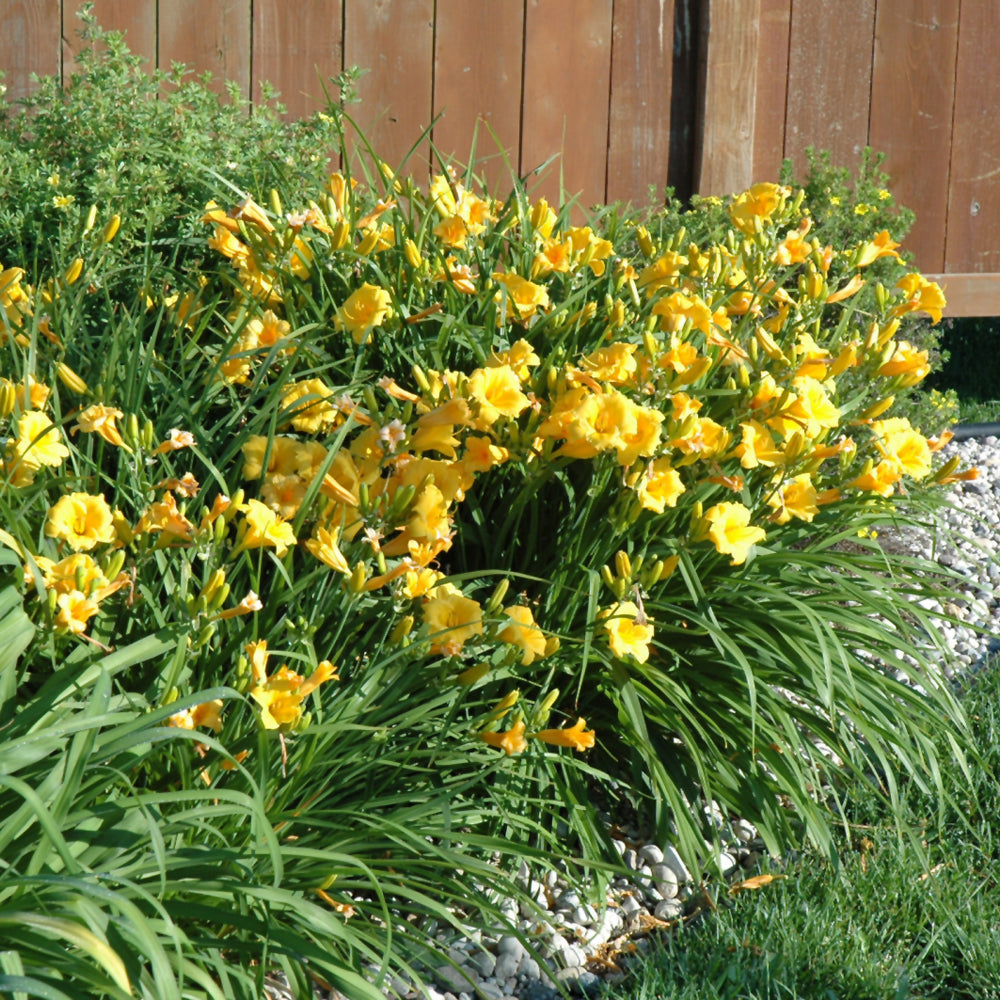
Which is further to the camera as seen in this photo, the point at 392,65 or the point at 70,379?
the point at 392,65

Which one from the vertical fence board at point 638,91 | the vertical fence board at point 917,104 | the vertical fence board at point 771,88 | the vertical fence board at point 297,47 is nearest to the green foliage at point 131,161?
the vertical fence board at point 297,47

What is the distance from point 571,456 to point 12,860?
103cm

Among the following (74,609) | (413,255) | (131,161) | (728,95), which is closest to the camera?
(74,609)

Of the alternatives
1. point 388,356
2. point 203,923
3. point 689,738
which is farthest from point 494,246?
point 203,923

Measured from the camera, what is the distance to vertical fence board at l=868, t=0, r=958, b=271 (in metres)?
5.08

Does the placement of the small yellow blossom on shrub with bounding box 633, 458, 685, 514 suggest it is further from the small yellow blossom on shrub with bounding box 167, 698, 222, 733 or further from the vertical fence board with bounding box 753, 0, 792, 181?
the vertical fence board with bounding box 753, 0, 792, 181


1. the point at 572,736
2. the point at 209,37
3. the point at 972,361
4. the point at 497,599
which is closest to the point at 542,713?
the point at 572,736

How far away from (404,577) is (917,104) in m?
4.32

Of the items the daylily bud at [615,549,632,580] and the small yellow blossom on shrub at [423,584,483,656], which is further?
the daylily bud at [615,549,632,580]

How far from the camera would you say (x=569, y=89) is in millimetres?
4457

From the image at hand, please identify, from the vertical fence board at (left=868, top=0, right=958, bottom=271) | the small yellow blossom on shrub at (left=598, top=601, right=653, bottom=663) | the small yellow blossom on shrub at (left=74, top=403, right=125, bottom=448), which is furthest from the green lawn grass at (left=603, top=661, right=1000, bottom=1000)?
the vertical fence board at (left=868, top=0, right=958, bottom=271)

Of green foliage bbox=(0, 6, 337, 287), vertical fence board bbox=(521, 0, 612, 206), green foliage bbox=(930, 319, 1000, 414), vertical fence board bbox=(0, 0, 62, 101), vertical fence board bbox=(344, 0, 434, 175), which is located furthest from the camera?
green foliage bbox=(930, 319, 1000, 414)

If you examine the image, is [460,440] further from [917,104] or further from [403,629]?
[917,104]

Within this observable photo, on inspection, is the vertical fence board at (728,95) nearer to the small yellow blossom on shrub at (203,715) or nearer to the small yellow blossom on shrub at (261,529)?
the small yellow blossom on shrub at (261,529)
